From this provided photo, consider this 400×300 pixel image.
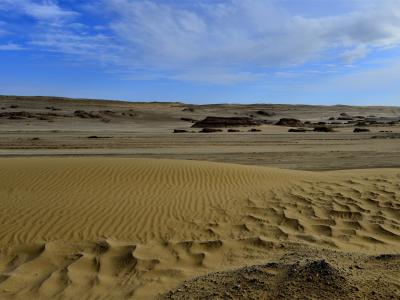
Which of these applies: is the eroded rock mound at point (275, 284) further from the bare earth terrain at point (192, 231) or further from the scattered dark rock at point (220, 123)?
the scattered dark rock at point (220, 123)

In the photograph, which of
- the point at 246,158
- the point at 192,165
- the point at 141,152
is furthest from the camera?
the point at 141,152

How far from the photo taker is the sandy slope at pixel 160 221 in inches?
238

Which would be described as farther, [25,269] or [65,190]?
[65,190]

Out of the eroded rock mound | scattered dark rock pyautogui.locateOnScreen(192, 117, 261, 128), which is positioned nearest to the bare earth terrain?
the eroded rock mound

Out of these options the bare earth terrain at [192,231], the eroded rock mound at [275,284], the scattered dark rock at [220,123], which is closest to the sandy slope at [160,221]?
the bare earth terrain at [192,231]

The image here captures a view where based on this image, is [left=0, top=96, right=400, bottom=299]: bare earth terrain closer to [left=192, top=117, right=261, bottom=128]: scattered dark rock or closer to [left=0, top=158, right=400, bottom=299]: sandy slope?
[left=0, top=158, right=400, bottom=299]: sandy slope

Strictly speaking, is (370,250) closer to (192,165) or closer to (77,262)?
(77,262)

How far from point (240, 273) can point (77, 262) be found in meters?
2.29

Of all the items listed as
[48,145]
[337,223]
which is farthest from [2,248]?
[48,145]

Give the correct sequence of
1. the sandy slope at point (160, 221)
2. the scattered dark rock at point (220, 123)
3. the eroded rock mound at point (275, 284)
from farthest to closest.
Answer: the scattered dark rock at point (220, 123)
the sandy slope at point (160, 221)
the eroded rock mound at point (275, 284)

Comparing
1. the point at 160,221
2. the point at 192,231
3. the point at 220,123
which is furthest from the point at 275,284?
the point at 220,123

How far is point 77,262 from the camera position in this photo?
6.38 meters

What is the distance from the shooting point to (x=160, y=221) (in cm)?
807

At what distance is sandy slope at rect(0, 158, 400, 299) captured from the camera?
6047mm
